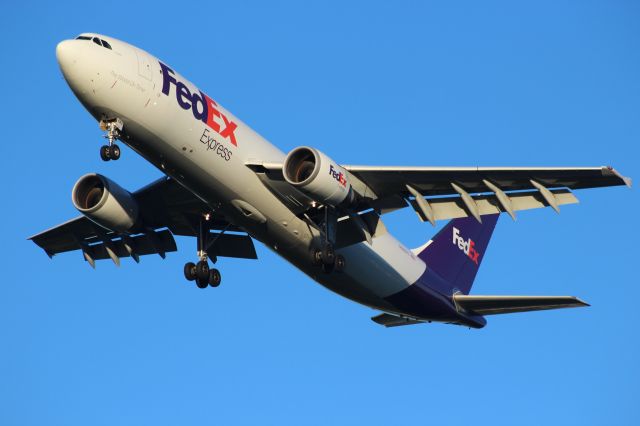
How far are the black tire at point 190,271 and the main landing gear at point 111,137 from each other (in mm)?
6283

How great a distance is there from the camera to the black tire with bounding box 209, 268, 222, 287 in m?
32.8

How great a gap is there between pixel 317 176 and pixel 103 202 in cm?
749

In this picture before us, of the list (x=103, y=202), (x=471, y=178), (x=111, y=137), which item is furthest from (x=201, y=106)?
(x=471, y=178)

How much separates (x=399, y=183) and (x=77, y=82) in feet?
31.2

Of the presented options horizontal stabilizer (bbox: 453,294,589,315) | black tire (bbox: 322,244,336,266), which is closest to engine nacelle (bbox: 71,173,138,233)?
black tire (bbox: 322,244,336,266)

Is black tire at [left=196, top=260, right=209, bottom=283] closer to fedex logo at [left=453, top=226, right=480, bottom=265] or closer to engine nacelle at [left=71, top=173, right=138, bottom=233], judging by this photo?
engine nacelle at [left=71, top=173, right=138, bottom=233]

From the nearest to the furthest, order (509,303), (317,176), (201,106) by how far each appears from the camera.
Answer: (317,176) < (201,106) < (509,303)

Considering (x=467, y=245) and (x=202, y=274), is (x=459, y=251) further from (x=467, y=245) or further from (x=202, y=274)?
(x=202, y=274)

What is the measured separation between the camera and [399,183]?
30.0 metres

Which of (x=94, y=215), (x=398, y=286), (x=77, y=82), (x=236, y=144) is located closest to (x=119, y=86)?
(x=77, y=82)

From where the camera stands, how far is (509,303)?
33.6m

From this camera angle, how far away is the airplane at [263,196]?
27250 millimetres

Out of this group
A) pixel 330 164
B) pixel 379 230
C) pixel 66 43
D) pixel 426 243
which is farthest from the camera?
pixel 426 243

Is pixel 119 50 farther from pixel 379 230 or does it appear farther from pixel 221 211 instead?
pixel 379 230
